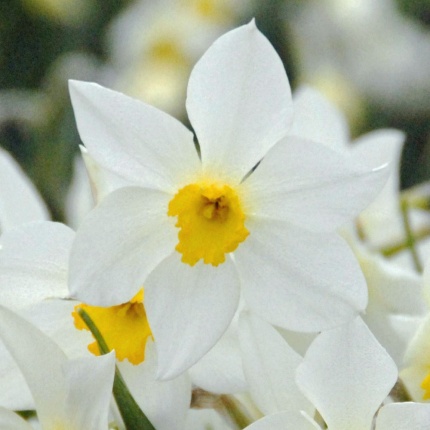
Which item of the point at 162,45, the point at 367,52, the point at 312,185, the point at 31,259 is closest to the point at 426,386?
the point at 312,185

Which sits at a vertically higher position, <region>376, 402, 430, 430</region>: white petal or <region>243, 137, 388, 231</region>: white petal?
<region>243, 137, 388, 231</region>: white petal

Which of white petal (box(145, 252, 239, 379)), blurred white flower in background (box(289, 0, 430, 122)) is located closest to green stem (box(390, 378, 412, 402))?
white petal (box(145, 252, 239, 379))

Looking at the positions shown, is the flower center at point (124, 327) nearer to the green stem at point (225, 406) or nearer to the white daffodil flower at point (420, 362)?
the green stem at point (225, 406)

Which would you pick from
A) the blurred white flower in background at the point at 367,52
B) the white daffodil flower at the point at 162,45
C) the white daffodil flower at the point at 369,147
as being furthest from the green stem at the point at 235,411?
the blurred white flower in background at the point at 367,52

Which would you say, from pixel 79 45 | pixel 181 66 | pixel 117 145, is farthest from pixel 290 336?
pixel 79 45

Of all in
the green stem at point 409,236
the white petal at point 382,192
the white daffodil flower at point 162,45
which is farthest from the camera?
the white daffodil flower at point 162,45

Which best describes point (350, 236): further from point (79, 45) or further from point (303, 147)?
point (79, 45)

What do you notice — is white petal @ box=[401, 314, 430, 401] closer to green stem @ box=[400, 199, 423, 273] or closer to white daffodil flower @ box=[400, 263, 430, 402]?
white daffodil flower @ box=[400, 263, 430, 402]
